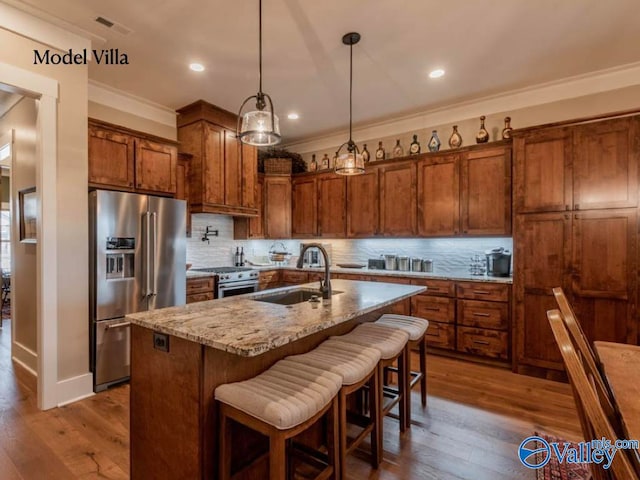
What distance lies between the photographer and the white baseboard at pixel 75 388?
106 inches

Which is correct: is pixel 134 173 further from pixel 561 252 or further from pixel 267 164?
pixel 561 252

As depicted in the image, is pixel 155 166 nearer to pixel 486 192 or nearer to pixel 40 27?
pixel 40 27

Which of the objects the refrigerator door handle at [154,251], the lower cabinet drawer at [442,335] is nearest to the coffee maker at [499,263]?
the lower cabinet drawer at [442,335]

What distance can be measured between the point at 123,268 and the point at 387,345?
2.53 m

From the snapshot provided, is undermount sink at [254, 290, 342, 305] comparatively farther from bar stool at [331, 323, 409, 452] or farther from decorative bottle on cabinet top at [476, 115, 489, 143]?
decorative bottle on cabinet top at [476, 115, 489, 143]

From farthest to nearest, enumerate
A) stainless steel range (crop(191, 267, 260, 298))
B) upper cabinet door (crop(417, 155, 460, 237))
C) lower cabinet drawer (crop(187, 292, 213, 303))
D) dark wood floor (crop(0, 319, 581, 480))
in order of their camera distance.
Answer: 1. stainless steel range (crop(191, 267, 260, 298))
2. upper cabinet door (crop(417, 155, 460, 237))
3. lower cabinet drawer (crop(187, 292, 213, 303))
4. dark wood floor (crop(0, 319, 581, 480))

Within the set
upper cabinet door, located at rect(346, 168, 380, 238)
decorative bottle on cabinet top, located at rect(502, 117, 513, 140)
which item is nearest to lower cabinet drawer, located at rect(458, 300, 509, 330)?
upper cabinet door, located at rect(346, 168, 380, 238)

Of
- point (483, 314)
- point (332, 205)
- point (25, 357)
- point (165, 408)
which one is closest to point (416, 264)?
point (483, 314)

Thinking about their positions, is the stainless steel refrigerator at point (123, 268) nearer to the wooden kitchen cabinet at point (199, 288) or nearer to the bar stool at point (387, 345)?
the wooden kitchen cabinet at point (199, 288)

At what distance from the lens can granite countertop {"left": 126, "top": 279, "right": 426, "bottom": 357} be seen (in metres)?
1.31

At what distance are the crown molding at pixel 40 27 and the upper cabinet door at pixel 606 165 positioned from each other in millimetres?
4520

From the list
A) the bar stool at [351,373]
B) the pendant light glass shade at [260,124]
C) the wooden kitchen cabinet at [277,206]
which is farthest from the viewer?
the wooden kitchen cabinet at [277,206]

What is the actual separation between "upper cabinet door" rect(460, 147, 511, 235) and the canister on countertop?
73 centimetres

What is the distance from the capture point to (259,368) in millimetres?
1747
